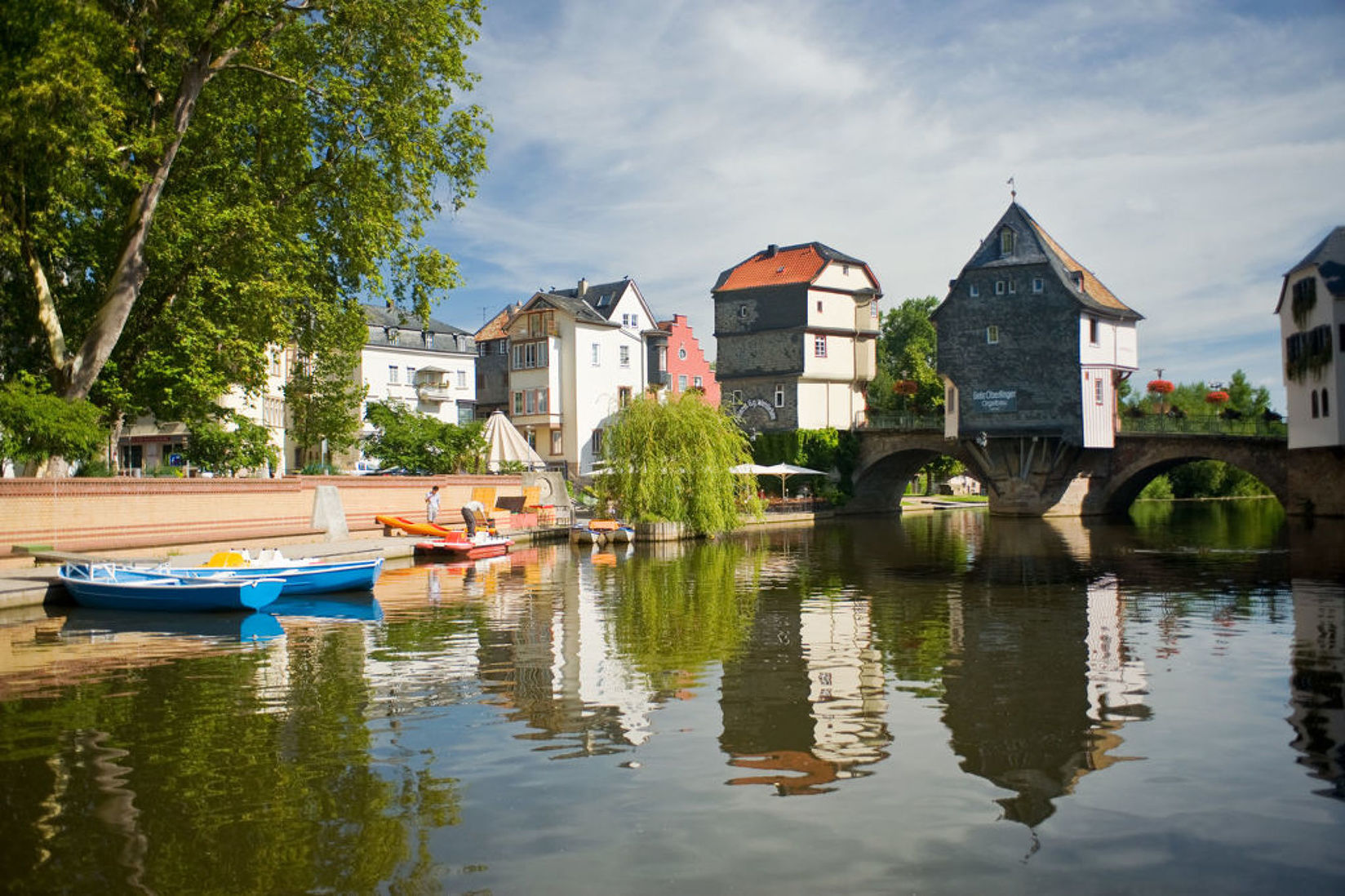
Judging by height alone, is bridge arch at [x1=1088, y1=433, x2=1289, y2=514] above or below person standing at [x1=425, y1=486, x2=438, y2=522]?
above

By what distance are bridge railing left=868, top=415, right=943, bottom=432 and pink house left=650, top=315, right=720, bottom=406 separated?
14843 mm

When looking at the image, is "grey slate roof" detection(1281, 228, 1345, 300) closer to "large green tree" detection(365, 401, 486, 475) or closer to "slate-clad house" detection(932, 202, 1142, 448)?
"slate-clad house" detection(932, 202, 1142, 448)

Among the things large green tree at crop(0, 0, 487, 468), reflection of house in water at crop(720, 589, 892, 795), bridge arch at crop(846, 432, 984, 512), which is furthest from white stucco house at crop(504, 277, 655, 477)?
reflection of house in water at crop(720, 589, 892, 795)

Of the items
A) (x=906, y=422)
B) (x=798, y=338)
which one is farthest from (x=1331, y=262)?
(x=798, y=338)

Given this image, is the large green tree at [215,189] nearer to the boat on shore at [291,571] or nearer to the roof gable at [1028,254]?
the boat on shore at [291,571]

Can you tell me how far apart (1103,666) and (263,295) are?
68.2 ft

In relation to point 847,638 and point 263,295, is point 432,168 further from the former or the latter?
point 847,638

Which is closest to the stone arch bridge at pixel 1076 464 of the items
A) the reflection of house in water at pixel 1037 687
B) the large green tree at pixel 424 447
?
the large green tree at pixel 424 447

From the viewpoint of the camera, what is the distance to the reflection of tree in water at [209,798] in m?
7.40

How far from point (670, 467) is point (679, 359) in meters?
43.2

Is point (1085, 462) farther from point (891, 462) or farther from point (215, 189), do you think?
point (215, 189)

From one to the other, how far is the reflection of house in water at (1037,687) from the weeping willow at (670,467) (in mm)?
19103

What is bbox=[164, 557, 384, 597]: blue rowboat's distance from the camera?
2112 centimetres

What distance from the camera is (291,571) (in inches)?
878
